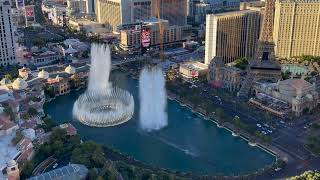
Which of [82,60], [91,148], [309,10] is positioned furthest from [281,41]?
[91,148]

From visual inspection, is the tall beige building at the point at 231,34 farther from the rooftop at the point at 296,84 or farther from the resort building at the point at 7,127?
the resort building at the point at 7,127

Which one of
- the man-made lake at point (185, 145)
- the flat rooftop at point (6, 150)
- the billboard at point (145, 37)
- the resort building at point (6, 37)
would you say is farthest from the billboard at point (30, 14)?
the flat rooftop at point (6, 150)

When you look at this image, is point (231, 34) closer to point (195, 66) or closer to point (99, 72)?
point (195, 66)

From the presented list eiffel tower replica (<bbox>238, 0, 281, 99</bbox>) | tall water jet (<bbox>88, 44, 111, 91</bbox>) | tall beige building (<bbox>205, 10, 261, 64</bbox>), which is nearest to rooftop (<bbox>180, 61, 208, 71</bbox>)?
tall beige building (<bbox>205, 10, 261, 64</bbox>)

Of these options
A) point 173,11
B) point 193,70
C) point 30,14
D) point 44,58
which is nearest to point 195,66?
point 193,70

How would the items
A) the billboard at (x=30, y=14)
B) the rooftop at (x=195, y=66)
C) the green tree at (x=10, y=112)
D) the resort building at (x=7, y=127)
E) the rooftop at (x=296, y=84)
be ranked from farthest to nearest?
the billboard at (x=30, y=14) < the rooftop at (x=195, y=66) < the rooftop at (x=296, y=84) < the green tree at (x=10, y=112) < the resort building at (x=7, y=127)

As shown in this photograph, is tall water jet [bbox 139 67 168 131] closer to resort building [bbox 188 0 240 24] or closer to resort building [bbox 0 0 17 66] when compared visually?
resort building [bbox 0 0 17 66]

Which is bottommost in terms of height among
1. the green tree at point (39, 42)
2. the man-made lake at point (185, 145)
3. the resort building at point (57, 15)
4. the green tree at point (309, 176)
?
the man-made lake at point (185, 145)
